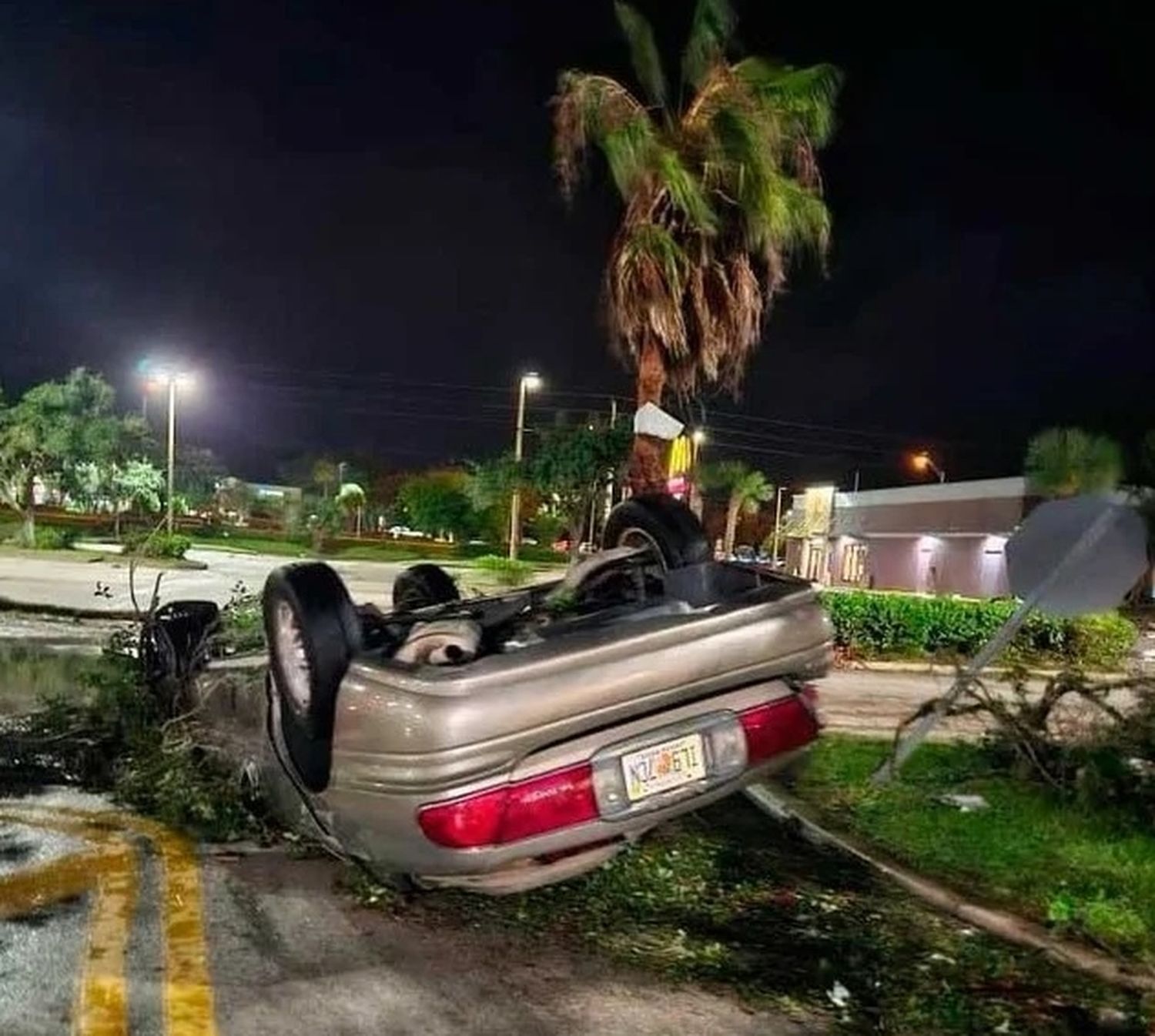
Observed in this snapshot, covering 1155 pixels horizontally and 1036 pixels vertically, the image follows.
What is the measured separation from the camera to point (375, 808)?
3650mm

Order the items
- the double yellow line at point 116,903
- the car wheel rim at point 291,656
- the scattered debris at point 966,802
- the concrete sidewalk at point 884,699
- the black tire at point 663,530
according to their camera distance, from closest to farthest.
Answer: the double yellow line at point 116,903, the car wheel rim at point 291,656, the black tire at point 663,530, the scattered debris at point 966,802, the concrete sidewalk at point 884,699

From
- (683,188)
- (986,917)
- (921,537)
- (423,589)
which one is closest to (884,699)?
(683,188)

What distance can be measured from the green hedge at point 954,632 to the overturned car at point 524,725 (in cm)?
1452

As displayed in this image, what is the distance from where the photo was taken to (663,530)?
5.11 m

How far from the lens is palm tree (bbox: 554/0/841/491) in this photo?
1362cm

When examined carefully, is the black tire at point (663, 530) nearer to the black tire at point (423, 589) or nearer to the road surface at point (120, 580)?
the black tire at point (423, 589)

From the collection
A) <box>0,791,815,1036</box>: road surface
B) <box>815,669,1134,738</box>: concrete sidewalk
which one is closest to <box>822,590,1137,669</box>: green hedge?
<box>815,669,1134,738</box>: concrete sidewalk

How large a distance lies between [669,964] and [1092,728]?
4.34 metres

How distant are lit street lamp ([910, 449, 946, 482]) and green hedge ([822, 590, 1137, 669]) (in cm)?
4830

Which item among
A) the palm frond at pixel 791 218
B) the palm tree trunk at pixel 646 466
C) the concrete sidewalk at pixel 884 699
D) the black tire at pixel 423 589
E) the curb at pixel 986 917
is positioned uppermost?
the palm frond at pixel 791 218

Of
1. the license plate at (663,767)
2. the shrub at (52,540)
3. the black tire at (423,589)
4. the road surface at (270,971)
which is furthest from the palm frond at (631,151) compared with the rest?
the shrub at (52,540)

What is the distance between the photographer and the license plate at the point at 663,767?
3.74m

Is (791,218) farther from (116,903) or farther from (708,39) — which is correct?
(116,903)

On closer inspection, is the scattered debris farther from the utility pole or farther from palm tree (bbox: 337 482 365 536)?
the utility pole
